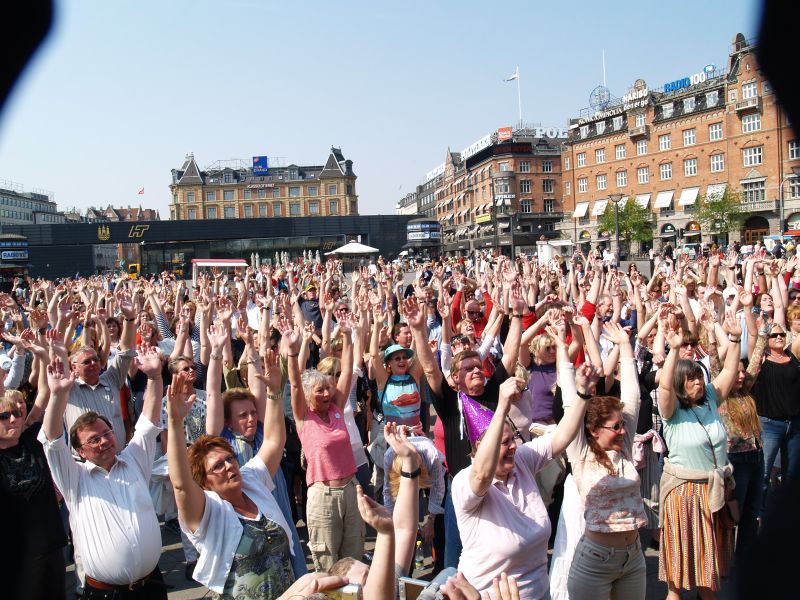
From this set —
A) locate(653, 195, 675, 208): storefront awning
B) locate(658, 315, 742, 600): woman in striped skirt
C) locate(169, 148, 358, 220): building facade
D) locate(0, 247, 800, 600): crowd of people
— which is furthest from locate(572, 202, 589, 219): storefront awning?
locate(658, 315, 742, 600): woman in striped skirt

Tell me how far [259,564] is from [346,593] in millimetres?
1028

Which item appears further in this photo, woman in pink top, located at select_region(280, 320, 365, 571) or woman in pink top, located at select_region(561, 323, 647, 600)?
woman in pink top, located at select_region(280, 320, 365, 571)

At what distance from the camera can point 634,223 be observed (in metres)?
63.9

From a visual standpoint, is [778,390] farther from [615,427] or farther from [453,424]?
[453,424]

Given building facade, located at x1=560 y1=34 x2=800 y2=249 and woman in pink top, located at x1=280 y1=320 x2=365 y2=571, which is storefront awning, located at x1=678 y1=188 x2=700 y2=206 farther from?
woman in pink top, located at x1=280 y1=320 x2=365 y2=571

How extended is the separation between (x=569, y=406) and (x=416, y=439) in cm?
128

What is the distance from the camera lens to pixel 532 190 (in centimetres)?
8731

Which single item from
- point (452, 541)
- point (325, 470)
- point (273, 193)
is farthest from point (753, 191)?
point (273, 193)

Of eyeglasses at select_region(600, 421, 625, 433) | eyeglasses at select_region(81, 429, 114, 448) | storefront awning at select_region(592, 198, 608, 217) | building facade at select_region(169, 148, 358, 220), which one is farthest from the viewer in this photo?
building facade at select_region(169, 148, 358, 220)

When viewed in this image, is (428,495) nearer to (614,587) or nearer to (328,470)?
(328,470)

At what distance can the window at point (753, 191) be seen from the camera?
53.2 meters

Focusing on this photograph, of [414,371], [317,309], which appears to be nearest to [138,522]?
[414,371]

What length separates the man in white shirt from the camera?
3.60 m

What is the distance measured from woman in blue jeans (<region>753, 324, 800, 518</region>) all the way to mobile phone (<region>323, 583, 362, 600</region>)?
4.63 m
